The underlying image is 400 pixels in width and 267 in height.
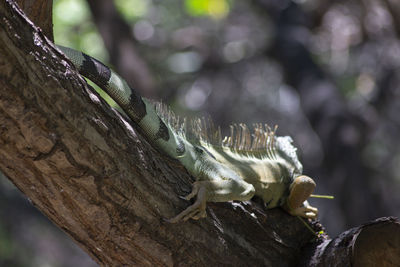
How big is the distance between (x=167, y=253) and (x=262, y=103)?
8290mm

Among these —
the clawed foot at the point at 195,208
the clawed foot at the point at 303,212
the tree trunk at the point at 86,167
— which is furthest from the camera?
the clawed foot at the point at 303,212

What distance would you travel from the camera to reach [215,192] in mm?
3168

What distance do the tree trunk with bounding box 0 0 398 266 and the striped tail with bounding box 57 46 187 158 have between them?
103mm

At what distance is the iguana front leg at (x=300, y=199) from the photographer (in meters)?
3.93

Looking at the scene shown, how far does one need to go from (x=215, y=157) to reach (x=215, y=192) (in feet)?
1.94

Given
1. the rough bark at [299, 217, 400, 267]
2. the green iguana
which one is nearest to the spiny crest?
the green iguana

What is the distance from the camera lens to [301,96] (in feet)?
28.7

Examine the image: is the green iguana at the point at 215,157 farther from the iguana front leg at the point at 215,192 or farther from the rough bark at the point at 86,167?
the rough bark at the point at 86,167

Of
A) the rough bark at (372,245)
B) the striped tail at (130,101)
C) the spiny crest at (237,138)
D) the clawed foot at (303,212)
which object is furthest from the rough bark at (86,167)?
the clawed foot at (303,212)

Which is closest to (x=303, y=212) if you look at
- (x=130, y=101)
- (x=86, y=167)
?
(x=130, y=101)

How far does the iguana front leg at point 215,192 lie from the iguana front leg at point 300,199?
2.25 ft

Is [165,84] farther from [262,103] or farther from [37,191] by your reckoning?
[37,191]

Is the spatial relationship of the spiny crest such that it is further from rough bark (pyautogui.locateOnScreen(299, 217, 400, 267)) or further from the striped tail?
rough bark (pyautogui.locateOnScreen(299, 217, 400, 267))

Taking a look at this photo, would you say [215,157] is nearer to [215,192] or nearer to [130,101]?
[215,192]
